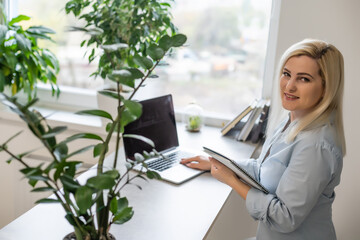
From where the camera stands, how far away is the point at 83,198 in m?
1.04

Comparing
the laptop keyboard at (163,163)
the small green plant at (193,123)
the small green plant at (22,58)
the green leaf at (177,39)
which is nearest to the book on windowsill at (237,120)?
the small green plant at (193,123)

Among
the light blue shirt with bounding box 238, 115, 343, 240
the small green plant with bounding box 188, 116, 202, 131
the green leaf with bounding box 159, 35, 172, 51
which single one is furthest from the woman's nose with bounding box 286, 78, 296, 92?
the small green plant with bounding box 188, 116, 202, 131

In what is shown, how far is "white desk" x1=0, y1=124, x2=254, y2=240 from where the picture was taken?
1.43 m

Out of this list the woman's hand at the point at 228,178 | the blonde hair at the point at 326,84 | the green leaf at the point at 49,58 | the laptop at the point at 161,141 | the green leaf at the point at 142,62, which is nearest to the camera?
the green leaf at the point at 142,62

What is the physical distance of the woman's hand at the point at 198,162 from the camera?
2016 millimetres

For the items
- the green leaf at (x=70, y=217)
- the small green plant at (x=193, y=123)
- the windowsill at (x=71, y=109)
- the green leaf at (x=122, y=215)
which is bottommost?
the windowsill at (x=71, y=109)

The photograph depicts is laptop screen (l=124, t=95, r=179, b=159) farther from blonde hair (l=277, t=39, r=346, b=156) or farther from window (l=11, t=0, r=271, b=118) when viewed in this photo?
blonde hair (l=277, t=39, r=346, b=156)

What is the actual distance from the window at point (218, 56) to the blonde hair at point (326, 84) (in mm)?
1074

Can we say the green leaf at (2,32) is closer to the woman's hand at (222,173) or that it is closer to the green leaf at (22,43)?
the green leaf at (22,43)

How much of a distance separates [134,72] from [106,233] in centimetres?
43

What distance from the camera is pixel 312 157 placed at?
1503 mm

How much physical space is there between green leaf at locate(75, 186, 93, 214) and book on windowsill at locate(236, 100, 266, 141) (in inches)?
58.9

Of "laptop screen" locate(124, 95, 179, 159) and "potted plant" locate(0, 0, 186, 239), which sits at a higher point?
"potted plant" locate(0, 0, 186, 239)

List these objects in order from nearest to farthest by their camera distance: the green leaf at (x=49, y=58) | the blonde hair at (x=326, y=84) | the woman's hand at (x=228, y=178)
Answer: the blonde hair at (x=326, y=84), the woman's hand at (x=228, y=178), the green leaf at (x=49, y=58)
